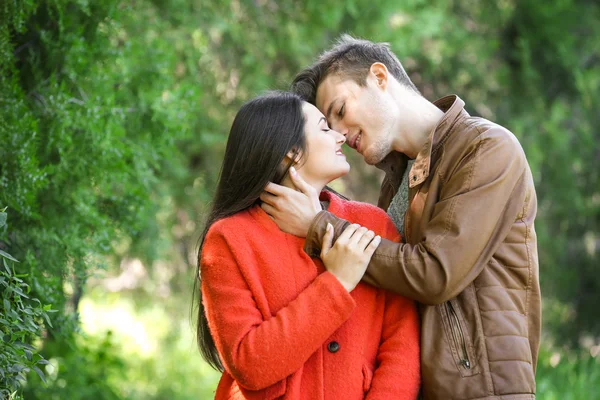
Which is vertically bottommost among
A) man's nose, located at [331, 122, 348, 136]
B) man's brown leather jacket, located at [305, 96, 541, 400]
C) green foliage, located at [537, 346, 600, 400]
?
green foliage, located at [537, 346, 600, 400]

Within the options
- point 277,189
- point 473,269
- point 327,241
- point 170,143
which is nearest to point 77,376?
point 170,143

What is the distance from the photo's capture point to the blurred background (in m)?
3.11

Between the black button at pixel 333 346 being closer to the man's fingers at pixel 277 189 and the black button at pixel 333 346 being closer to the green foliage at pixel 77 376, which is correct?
the man's fingers at pixel 277 189

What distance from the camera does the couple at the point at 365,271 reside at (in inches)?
89.4

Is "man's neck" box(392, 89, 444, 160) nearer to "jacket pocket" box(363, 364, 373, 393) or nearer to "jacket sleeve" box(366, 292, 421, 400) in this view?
"jacket sleeve" box(366, 292, 421, 400)

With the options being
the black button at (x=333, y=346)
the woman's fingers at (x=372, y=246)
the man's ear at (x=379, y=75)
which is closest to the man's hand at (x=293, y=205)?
the woman's fingers at (x=372, y=246)

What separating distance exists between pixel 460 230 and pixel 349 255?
36 cm

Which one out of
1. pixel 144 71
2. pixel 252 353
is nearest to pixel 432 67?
pixel 144 71

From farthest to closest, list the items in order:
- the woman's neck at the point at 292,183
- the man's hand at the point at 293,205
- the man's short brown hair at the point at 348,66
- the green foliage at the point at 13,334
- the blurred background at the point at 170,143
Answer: the blurred background at the point at 170,143
the man's short brown hair at the point at 348,66
the woman's neck at the point at 292,183
the man's hand at the point at 293,205
the green foliage at the point at 13,334

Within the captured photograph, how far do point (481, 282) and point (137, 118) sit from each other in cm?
211

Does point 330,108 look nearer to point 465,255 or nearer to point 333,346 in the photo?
point 465,255

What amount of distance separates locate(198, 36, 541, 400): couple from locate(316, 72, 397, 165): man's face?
285 mm

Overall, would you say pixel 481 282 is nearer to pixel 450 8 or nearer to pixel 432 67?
pixel 432 67

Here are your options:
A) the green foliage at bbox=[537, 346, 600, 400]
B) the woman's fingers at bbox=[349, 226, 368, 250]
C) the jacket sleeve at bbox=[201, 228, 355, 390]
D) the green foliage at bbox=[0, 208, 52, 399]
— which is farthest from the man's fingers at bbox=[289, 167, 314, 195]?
the green foliage at bbox=[537, 346, 600, 400]
